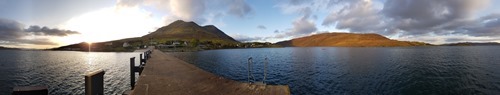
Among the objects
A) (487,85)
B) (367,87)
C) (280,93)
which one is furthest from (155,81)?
(487,85)

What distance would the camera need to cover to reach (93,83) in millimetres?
7293

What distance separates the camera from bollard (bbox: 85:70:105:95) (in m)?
7.17

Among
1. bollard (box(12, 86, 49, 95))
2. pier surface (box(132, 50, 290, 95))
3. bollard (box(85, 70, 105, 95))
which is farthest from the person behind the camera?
pier surface (box(132, 50, 290, 95))

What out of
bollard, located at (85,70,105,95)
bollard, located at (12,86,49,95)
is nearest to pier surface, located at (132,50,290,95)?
bollard, located at (85,70,105,95)

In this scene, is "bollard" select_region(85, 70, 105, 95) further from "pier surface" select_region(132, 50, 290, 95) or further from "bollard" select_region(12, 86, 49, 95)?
"pier surface" select_region(132, 50, 290, 95)

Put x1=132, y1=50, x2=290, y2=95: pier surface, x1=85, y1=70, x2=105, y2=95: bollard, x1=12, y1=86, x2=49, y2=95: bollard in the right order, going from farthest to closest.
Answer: x1=132, y1=50, x2=290, y2=95: pier surface < x1=85, y1=70, x2=105, y2=95: bollard < x1=12, y1=86, x2=49, y2=95: bollard

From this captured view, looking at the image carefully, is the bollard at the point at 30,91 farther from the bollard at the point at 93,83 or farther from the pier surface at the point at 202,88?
the pier surface at the point at 202,88

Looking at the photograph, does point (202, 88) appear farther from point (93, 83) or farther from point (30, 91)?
point (30, 91)

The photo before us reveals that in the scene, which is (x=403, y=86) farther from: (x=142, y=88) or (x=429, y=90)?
(x=142, y=88)

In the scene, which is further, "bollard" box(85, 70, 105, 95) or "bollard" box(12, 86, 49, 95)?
"bollard" box(85, 70, 105, 95)

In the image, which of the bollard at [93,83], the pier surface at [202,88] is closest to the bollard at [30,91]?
the bollard at [93,83]

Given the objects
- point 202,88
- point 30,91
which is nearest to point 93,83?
point 30,91

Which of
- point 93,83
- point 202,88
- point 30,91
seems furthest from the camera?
point 202,88

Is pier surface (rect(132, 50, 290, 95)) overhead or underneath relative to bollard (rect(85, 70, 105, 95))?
underneath
